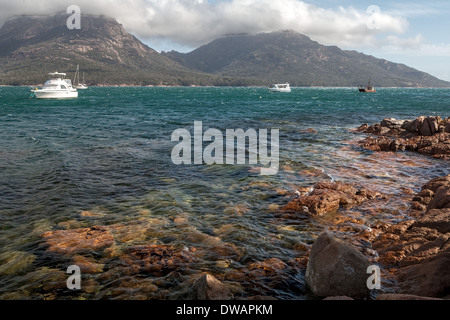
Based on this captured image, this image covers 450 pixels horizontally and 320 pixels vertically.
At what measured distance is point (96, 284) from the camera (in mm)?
7789

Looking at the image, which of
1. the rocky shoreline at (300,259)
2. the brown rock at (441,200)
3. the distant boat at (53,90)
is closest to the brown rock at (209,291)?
the rocky shoreline at (300,259)

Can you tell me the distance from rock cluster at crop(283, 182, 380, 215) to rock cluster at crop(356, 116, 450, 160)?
12069mm

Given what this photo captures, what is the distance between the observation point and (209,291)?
21.6 ft

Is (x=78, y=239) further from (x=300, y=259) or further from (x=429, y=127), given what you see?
(x=429, y=127)

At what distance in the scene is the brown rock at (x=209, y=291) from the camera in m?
6.57

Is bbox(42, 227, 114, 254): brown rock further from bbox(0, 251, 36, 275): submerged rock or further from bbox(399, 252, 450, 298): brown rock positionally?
bbox(399, 252, 450, 298): brown rock

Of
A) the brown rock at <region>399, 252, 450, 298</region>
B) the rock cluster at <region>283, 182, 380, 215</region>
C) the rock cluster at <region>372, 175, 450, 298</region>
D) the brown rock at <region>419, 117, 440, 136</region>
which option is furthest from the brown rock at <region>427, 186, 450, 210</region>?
the brown rock at <region>419, 117, 440, 136</region>

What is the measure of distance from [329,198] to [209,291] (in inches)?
308

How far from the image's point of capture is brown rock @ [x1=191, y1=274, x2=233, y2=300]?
6570mm

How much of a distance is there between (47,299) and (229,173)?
12154 millimetres

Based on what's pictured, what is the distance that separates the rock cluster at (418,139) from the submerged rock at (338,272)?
63.8 ft

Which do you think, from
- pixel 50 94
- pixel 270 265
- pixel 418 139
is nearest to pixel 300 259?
pixel 270 265

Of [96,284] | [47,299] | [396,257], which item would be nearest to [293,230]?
[396,257]
